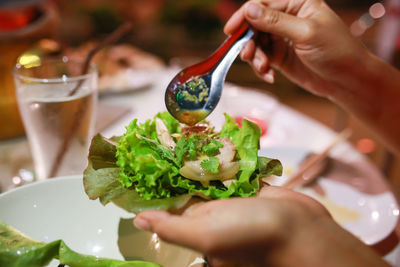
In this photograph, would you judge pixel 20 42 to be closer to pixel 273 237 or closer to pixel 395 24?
pixel 273 237

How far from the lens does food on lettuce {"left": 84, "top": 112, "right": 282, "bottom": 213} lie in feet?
2.38

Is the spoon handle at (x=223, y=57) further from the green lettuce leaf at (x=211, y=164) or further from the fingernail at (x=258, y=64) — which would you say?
the green lettuce leaf at (x=211, y=164)

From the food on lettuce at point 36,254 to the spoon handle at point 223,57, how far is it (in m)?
0.54

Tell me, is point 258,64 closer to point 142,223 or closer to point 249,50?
point 249,50

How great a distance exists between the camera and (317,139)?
1.56 metres

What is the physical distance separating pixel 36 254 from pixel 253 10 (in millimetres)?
911

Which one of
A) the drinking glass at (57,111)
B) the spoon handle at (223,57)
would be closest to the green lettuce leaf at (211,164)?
the spoon handle at (223,57)

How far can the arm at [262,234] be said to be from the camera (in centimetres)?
56

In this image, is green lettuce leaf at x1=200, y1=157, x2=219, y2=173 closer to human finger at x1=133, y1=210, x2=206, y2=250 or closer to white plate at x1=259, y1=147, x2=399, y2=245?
human finger at x1=133, y1=210, x2=206, y2=250

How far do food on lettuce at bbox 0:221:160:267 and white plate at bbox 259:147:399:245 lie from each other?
0.63 metres

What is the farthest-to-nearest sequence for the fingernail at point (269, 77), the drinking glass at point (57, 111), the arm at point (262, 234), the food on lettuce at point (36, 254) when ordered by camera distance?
the fingernail at point (269, 77) < the drinking glass at point (57, 111) < the food on lettuce at point (36, 254) < the arm at point (262, 234)

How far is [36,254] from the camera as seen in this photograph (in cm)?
68

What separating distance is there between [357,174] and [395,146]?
0.74 ft

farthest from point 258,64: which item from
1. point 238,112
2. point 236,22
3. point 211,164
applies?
point 211,164
